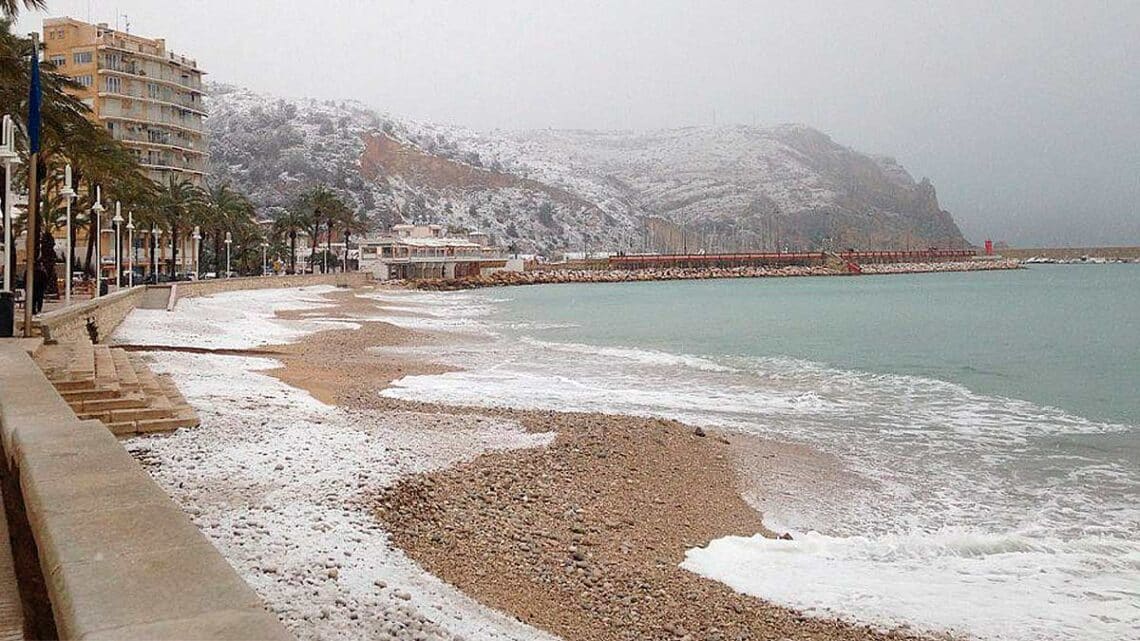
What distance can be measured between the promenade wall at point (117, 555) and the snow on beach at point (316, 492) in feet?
4.67

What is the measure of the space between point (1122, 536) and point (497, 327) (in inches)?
1401

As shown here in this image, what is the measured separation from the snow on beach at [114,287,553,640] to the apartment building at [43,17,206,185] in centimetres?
7455

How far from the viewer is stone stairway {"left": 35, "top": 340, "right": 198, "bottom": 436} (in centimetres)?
966

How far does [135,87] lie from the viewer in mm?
82812

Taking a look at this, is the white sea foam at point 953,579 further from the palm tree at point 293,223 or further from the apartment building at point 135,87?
the palm tree at point 293,223

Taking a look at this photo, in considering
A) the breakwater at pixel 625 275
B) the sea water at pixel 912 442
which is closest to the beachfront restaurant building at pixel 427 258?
the breakwater at pixel 625 275

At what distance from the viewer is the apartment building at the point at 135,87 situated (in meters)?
80.8

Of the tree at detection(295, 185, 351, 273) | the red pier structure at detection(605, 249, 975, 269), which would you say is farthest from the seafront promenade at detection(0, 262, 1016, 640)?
the red pier structure at detection(605, 249, 975, 269)

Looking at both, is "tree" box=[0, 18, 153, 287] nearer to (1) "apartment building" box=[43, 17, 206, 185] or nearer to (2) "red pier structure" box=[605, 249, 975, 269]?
(1) "apartment building" box=[43, 17, 206, 185]

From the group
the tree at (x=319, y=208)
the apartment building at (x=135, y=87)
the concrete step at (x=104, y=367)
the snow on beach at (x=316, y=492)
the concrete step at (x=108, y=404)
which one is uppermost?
the apartment building at (x=135, y=87)

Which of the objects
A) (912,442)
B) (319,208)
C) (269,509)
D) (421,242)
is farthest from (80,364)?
(421,242)

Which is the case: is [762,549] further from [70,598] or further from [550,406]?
[550,406]

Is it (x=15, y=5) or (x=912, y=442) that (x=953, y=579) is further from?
(x=15, y=5)

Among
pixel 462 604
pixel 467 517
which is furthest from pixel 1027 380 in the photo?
pixel 462 604
